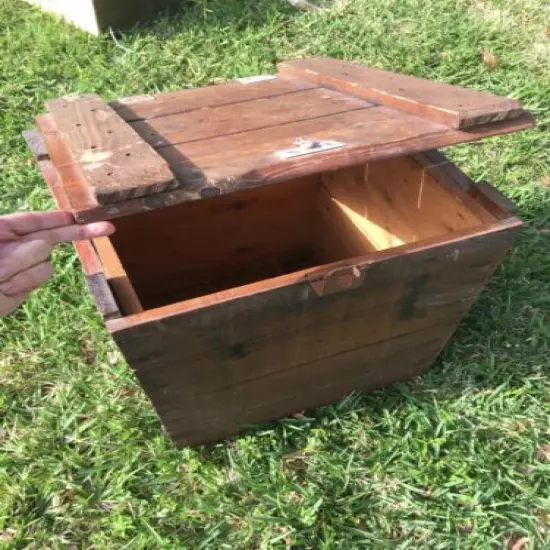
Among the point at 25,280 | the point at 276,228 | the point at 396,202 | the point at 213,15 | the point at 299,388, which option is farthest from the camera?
the point at 213,15

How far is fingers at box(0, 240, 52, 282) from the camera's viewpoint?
1434 millimetres

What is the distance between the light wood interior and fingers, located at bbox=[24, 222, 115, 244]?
1.59ft

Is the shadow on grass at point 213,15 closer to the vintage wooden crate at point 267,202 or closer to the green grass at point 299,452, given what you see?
the green grass at point 299,452

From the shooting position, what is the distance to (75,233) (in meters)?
1.40

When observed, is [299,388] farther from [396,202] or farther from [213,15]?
[213,15]

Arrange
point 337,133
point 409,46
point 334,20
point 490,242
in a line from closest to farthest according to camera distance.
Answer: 1. point 337,133
2. point 490,242
3. point 409,46
4. point 334,20

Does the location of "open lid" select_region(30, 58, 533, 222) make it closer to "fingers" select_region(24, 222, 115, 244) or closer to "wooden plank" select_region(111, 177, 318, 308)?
"fingers" select_region(24, 222, 115, 244)

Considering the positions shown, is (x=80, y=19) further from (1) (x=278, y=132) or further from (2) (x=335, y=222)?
(1) (x=278, y=132)

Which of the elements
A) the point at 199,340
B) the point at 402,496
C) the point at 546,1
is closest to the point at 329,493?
the point at 402,496

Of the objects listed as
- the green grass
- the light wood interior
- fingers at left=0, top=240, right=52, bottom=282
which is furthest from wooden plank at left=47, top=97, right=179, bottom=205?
the green grass

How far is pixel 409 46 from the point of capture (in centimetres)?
362

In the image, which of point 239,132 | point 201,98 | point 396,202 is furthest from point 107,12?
point 239,132

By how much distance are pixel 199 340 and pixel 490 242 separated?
81cm

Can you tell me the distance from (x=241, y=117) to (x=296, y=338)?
61cm
